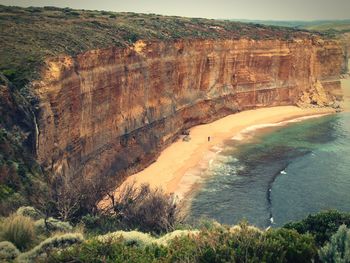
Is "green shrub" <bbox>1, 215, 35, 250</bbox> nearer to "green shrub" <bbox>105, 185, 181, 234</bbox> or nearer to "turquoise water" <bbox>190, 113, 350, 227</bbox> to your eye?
"green shrub" <bbox>105, 185, 181, 234</bbox>

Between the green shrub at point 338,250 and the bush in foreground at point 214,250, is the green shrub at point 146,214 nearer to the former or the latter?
the bush in foreground at point 214,250

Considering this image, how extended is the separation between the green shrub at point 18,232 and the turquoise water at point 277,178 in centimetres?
1527

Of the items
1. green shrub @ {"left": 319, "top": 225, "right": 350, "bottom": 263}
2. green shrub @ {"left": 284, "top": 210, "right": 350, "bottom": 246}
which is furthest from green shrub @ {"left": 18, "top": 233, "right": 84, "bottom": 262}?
green shrub @ {"left": 284, "top": 210, "right": 350, "bottom": 246}

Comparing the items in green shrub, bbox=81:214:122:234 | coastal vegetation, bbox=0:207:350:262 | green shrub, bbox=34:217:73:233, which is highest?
coastal vegetation, bbox=0:207:350:262

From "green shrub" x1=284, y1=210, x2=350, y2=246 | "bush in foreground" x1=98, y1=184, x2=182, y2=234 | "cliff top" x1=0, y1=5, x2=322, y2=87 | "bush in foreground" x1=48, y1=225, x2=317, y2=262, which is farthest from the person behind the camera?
"cliff top" x1=0, y1=5, x2=322, y2=87

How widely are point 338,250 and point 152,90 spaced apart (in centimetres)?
3209

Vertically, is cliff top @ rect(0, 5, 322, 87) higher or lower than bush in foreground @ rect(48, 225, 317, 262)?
higher

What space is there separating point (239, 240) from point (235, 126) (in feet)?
138

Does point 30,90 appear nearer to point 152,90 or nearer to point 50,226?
point 50,226

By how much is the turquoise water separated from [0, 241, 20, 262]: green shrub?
16.4 m

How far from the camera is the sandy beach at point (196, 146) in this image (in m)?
33.9

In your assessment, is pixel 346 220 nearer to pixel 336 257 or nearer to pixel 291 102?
pixel 336 257

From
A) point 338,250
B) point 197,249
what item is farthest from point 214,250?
point 338,250

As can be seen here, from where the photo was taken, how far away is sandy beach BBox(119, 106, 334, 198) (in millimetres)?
33906
